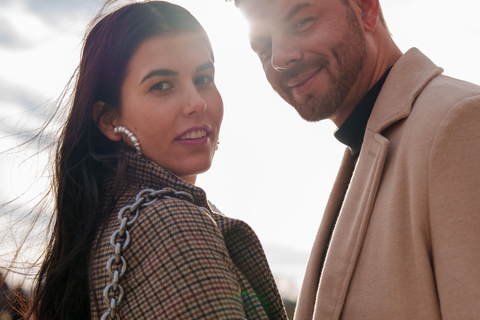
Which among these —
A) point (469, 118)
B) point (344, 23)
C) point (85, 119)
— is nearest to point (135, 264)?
point (85, 119)

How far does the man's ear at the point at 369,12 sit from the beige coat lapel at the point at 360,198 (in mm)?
506

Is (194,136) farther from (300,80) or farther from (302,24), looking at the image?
(302,24)

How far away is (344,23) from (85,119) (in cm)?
183

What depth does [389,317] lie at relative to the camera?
1851 mm

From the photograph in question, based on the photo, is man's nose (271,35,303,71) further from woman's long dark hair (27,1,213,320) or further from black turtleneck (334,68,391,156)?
→ woman's long dark hair (27,1,213,320)

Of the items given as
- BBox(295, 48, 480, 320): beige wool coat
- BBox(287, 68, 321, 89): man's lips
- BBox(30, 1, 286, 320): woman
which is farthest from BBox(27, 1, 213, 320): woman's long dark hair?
BBox(295, 48, 480, 320): beige wool coat

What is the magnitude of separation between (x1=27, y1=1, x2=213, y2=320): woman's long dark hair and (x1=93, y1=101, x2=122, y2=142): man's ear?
0.07ft

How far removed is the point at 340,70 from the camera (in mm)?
2914

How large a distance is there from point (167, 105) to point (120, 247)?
2.79 ft

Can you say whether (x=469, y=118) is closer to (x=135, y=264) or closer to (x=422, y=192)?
(x=422, y=192)

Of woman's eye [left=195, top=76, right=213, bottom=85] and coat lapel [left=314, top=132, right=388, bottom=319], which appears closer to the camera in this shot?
coat lapel [left=314, top=132, right=388, bottom=319]

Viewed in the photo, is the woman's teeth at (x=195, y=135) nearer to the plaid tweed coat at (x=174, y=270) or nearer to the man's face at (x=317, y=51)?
the plaid tweed coat at (x=174, y=270)

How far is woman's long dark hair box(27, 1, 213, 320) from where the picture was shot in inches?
72.5

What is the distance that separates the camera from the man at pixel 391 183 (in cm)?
176
